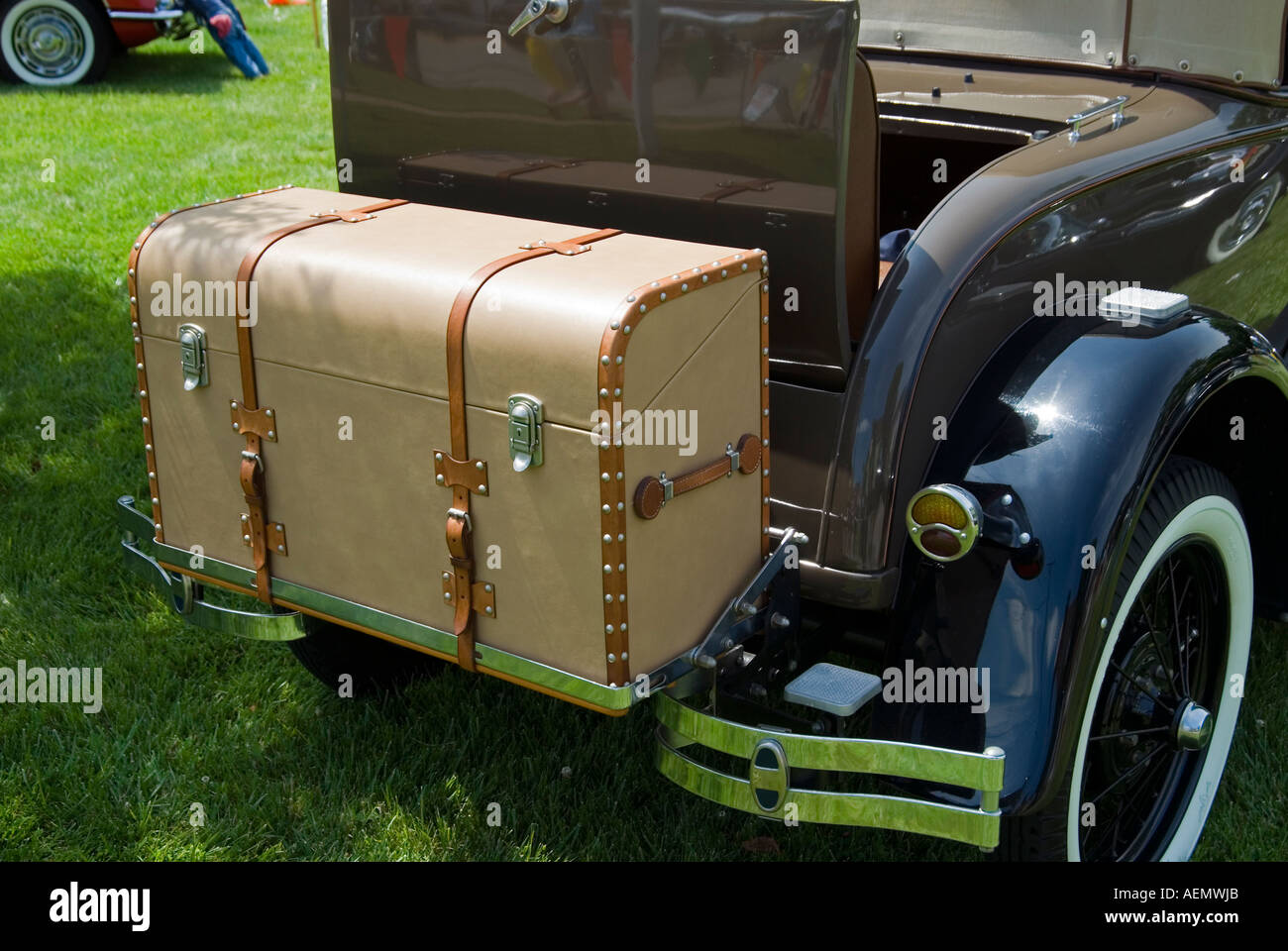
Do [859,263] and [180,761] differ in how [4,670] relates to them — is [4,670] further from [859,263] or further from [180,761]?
[859,263]

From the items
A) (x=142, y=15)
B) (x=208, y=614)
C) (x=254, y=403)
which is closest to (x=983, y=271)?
(x=254, y=403)

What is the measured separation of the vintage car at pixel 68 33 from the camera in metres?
10.8

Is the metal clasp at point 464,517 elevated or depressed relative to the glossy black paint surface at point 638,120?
depressed

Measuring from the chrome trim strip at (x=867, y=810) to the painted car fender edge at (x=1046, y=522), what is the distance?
8 centimetres

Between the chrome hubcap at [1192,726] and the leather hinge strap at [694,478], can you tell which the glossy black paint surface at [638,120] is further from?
the chrome hubcap at [1192,726]

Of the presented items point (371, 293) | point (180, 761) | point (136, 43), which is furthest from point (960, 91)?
point (136, 43)

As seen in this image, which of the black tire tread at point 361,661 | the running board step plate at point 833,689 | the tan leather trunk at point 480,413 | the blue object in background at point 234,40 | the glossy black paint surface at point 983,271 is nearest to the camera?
the tan leather trunk at point 480,413

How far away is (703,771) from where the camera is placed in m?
2.47

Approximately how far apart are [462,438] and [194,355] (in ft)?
2.25

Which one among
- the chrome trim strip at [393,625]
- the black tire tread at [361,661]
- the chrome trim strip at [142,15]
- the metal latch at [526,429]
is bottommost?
the black tire tread at [361,661]

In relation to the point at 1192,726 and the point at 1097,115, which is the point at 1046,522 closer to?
the point at 1192,726

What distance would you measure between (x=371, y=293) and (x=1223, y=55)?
222 centimetres

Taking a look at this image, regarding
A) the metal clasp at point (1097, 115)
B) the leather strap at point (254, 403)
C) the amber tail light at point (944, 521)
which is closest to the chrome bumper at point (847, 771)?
the amber tail light at point (944, 521)

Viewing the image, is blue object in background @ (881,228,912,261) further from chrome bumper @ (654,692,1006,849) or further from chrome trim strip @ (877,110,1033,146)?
chrome bumper @ (654,692,1006,849)
